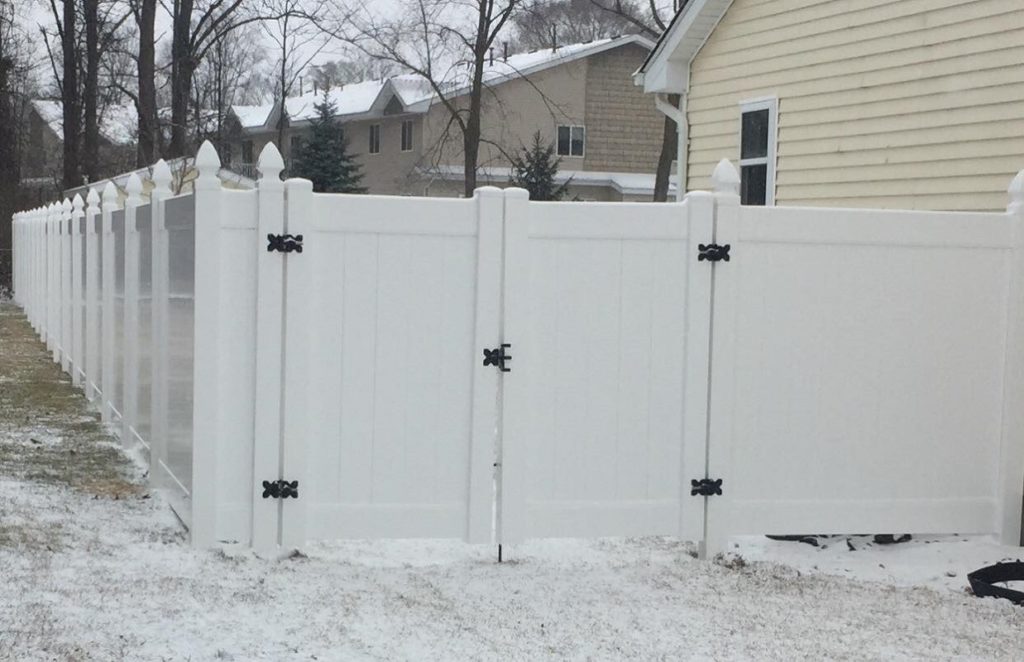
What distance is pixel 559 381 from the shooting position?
5625 millimetres

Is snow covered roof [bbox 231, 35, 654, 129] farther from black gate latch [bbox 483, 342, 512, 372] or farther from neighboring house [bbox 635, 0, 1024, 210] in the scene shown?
black gate latch [bbox 483, 342, 512, 372]

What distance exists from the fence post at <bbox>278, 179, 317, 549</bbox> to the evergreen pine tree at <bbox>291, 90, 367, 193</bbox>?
3284 centimetres

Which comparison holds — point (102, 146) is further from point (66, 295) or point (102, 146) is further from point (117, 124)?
point (66, 295)

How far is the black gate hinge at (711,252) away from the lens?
5.64m

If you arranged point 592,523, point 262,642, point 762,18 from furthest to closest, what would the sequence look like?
point 762,18 < point 592,523 < point 262,642

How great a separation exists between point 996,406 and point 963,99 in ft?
12.3

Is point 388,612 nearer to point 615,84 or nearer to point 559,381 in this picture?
point 559,381

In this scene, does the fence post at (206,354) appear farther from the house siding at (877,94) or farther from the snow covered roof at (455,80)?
the snow covered roof at (455,80)

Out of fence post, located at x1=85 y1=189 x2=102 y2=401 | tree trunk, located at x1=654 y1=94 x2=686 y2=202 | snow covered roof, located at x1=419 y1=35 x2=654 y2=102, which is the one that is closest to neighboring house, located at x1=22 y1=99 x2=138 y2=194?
snow covered roof, located at x1=419 y1=35 x2=654 y2=102

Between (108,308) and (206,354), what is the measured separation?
4186 mm

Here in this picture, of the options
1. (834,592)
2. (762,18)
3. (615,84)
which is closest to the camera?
(834,592)

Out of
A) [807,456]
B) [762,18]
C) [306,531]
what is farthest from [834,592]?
[762,18]

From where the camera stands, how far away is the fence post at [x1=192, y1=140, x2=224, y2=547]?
5.32 meters

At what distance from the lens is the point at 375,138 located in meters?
41.2
